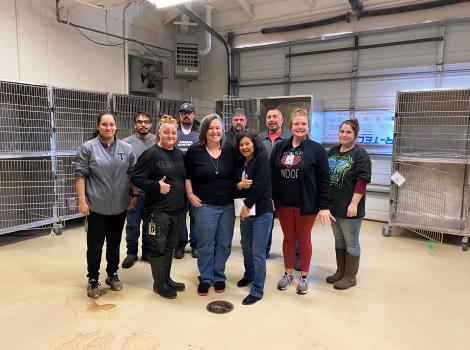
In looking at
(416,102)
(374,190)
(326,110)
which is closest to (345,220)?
(416,102)

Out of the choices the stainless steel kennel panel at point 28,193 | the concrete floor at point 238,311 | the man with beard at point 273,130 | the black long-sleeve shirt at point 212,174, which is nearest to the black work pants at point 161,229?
the black long-sleeve shirt at point 212,174

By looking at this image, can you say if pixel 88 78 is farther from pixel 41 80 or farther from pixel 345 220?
pixel 345 220

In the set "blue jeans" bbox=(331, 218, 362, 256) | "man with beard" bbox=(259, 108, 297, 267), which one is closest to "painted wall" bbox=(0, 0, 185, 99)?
"man with beard" bbox=(259, 108, 297, 267)

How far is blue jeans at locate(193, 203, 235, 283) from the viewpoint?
2762 millimetres

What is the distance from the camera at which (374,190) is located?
18.5 feet

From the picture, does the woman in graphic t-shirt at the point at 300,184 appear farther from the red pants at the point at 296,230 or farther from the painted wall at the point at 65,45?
the painted wall at the point at 65,45

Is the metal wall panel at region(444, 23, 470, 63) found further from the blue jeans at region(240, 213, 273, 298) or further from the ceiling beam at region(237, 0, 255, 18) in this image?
the blue jeans at region(240, 213, 273, 298)

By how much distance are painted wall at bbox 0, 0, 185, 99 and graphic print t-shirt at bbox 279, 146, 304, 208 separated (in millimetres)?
3901

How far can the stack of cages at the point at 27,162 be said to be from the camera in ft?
14.0

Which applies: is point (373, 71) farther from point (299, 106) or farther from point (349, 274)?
point (349, 274)

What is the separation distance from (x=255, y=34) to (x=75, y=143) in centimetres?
363

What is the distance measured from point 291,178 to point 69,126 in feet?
11.3

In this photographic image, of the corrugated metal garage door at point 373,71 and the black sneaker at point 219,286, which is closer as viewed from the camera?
the black sneaker at point 219,286

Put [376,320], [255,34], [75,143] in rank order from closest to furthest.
→ [376,320] → [75,143] → [255,34]
